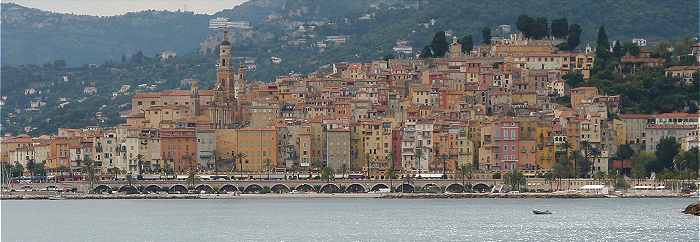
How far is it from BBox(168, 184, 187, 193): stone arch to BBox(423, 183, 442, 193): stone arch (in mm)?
12050

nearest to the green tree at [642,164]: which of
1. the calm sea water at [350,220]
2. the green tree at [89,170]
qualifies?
the calm sea water at [350,220]

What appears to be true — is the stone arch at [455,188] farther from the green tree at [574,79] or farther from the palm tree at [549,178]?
the green tree at [574,79]

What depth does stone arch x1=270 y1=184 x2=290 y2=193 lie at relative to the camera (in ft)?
387

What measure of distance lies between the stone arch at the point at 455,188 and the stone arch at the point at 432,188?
417 mm

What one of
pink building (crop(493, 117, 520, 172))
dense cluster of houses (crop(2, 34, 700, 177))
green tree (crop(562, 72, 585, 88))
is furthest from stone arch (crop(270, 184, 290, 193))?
green tree (crop(562, 72, 585, 88))

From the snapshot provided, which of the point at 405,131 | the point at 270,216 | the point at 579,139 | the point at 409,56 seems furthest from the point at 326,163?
the point at 409,56

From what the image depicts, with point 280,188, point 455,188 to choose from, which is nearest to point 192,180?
point 280,188

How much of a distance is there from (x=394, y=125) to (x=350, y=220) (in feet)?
98.4

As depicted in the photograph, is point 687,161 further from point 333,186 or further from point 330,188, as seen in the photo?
point 330,188

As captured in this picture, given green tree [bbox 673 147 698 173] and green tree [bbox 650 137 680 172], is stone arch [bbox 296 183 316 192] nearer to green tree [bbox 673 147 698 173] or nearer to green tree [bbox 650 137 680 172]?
green tree [bbox 650 137 680 172]

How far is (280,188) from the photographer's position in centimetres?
11812

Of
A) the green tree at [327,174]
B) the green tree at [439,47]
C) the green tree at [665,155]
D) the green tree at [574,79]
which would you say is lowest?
the green tree at [327,174]

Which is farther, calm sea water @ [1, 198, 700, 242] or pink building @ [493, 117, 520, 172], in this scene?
pink building @ [493, 117, 520, 172]

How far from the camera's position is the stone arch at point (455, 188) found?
116m
